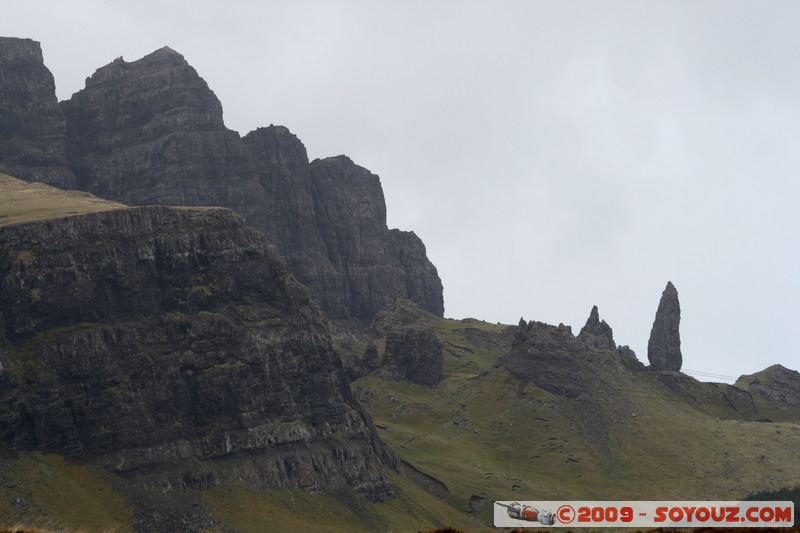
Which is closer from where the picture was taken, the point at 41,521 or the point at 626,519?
the point at 626,519

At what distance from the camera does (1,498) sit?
646 feet

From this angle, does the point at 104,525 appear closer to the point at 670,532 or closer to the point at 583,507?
the point at 583,507

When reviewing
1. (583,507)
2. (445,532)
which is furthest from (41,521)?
(445,532)

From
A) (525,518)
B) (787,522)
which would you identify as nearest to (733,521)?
(787,522)

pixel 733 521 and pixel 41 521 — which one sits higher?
pixel 733 521

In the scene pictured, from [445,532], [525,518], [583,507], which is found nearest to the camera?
[445,532]

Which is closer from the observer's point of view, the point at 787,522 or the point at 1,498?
the point at 787,522

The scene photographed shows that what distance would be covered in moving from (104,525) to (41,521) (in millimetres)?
12435

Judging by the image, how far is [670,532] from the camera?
79875mm

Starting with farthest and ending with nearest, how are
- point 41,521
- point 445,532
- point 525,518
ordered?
point 41,521 < point 525,518 < point 445,532

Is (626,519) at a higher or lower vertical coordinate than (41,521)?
higher

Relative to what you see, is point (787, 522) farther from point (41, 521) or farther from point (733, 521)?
point (41, 521)

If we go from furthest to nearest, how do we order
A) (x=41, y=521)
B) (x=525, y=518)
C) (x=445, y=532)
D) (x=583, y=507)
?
(x=41, y=521), (x=583, y=507), (x=525, y=518), (x=445, y=532)

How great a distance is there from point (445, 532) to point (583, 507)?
28.2 meters
